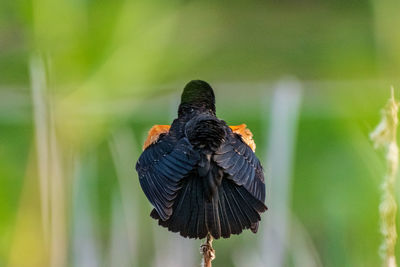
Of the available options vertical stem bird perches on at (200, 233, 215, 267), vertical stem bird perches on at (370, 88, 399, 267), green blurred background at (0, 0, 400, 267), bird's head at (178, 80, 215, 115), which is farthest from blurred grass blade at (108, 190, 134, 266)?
vertical stem bird perches on at (370, 88, 399, 267)

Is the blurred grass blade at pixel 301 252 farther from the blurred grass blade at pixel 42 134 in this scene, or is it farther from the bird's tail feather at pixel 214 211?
the blurred grass blade at pixel 42 134

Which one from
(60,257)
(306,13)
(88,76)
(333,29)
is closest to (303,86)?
(333,29)

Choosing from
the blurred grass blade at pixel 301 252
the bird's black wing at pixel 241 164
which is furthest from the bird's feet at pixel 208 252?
the blurred grass blade at pixel 301 252

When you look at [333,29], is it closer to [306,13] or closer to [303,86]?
[306,13]

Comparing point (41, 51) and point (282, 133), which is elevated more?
point (41, 51)

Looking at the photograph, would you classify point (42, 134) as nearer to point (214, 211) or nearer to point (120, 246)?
point (120, 246)

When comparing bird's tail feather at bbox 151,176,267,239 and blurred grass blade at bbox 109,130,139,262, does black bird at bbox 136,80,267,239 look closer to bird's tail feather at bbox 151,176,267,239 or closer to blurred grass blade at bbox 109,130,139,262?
bird's tail feather at bbox 151,176,267,239
